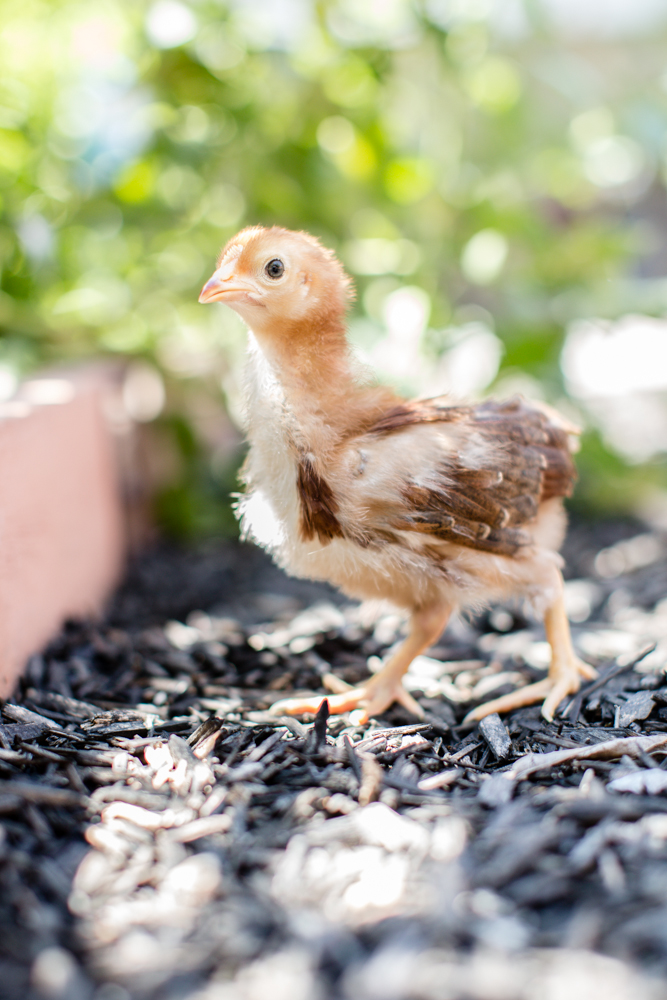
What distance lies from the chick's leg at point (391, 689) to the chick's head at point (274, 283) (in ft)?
2.52

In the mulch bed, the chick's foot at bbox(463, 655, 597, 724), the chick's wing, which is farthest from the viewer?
the chick's foot at bbox(463, 655, 597, 724)

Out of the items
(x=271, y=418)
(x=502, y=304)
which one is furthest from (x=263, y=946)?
(x=502, y=304)

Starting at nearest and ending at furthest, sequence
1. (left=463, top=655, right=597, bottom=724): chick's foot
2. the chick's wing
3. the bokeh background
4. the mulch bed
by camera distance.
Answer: the mulch bed → the chick's wing → (left=463, top=655, right=597, bottom=724): chick's foot → the bokeh background

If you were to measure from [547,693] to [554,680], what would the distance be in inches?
2.0

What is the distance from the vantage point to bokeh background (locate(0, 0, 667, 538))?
2.82 meters

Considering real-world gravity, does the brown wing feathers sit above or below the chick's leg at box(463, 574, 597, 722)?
above

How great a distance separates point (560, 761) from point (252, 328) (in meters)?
1.11

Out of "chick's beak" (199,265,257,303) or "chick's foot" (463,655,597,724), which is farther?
"chick's foot" (463,655,597,724)

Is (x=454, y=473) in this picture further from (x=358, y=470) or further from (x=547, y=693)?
(x=547, y=693)

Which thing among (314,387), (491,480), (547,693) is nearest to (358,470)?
(314,387)

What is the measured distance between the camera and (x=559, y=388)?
2959mm

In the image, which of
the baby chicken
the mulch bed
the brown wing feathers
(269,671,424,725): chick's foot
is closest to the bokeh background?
the brown wing feathers

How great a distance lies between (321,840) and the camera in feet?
3.83

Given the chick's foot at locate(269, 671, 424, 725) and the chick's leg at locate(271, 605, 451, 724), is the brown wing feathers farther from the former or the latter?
the chick's foot at locate(269, 671, 424, 725)
